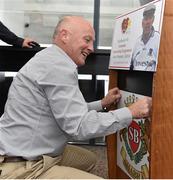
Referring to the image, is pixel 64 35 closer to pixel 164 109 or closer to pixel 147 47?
pixel 147 47

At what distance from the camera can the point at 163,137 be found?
1.23 m

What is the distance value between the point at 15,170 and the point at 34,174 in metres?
0.08

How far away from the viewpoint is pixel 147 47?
1.27 meters

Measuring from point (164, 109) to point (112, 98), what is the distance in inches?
18.8

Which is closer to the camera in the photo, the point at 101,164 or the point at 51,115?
the point at 51,115

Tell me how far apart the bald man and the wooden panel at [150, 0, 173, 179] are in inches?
2.4

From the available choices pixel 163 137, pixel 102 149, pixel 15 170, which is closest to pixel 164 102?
pixel 163 137

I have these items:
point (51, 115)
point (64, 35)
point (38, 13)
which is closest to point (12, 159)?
point (51, 115)

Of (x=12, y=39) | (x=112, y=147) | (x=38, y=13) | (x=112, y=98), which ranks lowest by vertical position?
(x=112, y=147)

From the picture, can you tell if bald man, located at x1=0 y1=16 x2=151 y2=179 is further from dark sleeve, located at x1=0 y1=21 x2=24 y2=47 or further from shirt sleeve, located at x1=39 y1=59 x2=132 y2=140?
dark sleeve, located at x1=0 y1=21 x2=24 y2=47

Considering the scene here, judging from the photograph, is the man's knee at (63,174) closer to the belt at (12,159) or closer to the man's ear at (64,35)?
the belt at (12,159)

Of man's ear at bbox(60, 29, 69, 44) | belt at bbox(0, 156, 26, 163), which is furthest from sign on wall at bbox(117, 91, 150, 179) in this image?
belt at bbox(0, 156, 26, 163)

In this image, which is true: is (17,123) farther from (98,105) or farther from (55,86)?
(98,105)

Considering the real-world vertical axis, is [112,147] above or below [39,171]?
below
